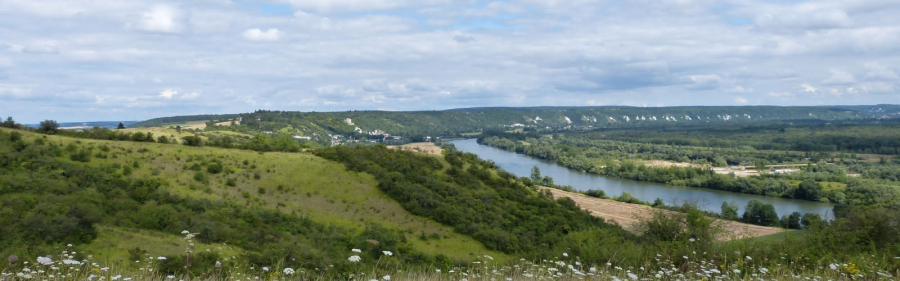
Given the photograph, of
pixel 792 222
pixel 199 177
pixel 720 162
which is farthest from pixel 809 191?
pixel 199 177

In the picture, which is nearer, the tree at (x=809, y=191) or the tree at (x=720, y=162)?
the tree at (x=809, y=191)

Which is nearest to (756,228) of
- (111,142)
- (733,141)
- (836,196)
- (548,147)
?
(836,196)

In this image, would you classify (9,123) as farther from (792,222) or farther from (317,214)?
(792,222)

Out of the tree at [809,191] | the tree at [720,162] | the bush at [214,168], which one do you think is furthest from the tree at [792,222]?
the tree at [720,162]

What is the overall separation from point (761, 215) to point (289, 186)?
44141 millimetres

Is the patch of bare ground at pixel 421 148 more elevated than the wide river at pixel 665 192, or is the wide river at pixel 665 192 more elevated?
the patch of bare ground at pixel 421 148

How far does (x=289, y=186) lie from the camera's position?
101 feet

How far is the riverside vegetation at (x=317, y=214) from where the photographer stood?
38.8 feet

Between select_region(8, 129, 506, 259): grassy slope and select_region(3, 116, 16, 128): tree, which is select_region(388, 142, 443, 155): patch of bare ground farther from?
select_region(3, 116, 16, 128): tree

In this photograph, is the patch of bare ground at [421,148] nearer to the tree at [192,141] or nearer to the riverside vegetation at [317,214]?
the riverside vegetation at [317,214]

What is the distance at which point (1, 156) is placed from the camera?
75.9 feet

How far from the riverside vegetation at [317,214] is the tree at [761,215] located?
70.4 feet

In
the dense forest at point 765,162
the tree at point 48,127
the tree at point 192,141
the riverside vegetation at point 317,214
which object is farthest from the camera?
the dense forest at point 765,162

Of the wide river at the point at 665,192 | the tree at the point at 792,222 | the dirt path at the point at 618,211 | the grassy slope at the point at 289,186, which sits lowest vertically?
the wide river at the point at 665,192
